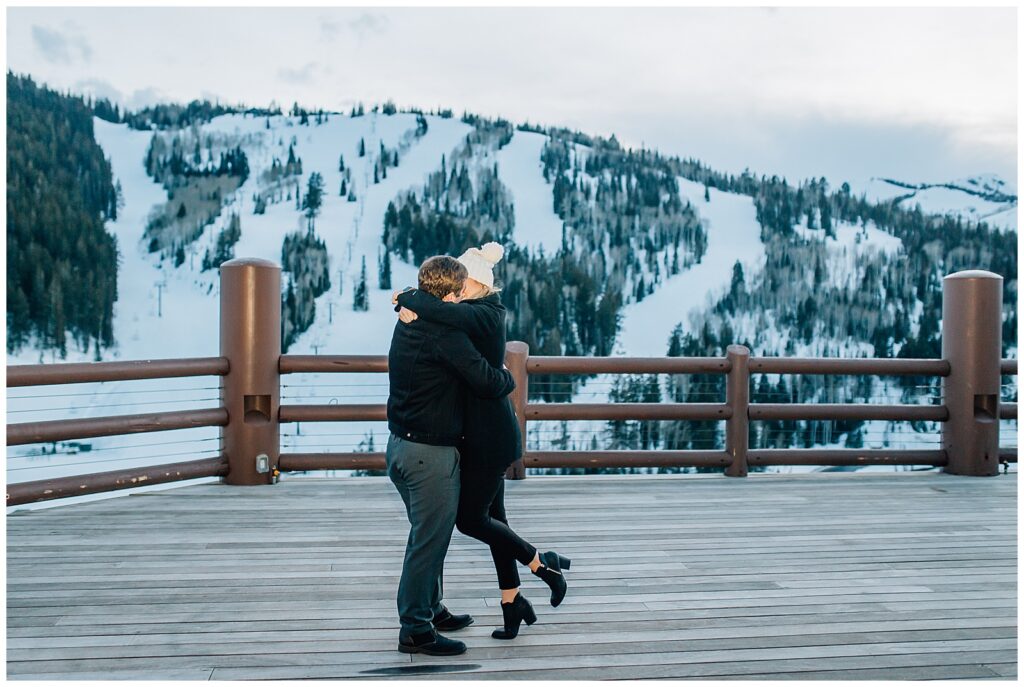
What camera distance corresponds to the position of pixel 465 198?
58.8m

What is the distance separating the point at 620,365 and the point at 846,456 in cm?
204

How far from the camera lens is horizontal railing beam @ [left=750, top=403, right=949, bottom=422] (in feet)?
24.3

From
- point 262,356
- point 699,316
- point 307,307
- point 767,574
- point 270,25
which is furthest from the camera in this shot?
point 699,316

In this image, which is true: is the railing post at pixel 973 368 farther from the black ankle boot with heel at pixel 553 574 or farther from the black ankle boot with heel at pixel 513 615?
the black ankle boot with heel at pixel 513 615

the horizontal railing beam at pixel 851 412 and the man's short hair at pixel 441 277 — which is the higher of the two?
the man's short hair at pixel 441 277

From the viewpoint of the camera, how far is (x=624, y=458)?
716 centimetres

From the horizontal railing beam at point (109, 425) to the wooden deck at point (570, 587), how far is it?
1.54ft

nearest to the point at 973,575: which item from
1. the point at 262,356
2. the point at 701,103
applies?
the point at 262,356

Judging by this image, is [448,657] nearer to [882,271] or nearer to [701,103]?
[701,103]

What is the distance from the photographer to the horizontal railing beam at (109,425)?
5625mm

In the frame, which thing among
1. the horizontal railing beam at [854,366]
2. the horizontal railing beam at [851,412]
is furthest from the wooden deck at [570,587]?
the horizontal railing beam at [854,366]

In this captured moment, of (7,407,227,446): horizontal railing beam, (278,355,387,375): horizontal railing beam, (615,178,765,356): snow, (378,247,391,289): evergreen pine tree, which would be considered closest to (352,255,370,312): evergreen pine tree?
(378,247,391,289): evergreen pine tree

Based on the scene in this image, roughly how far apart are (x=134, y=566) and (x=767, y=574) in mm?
3079

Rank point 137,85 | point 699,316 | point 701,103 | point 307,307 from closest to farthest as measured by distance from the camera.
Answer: point 701,103, point 307,307, point 699,316, point 137,85
